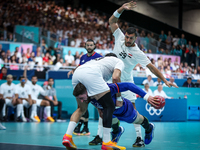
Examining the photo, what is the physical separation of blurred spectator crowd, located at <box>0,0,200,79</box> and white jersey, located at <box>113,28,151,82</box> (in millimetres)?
10119

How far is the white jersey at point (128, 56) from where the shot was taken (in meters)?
6.28

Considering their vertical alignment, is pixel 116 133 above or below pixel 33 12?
below

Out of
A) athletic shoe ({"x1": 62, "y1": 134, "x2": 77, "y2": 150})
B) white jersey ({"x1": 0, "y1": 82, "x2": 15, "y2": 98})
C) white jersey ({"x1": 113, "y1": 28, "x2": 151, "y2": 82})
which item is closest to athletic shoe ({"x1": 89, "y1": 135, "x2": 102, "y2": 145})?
athletic shoe ({"x1": 62, "y1": 134, "x2": 77, "y2": 150})

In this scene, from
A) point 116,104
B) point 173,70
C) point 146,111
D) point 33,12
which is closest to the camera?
point 116,104

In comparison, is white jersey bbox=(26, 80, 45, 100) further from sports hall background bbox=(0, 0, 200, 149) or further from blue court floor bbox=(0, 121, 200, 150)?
blue court floor bbox=(0, 121, 200, 150)

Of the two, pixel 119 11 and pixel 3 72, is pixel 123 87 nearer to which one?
pixel 119 11

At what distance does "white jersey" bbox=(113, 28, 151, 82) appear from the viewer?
6277mm

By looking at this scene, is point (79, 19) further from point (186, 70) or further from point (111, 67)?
point (111, 67)

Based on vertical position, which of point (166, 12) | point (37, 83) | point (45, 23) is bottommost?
point (37, 83)

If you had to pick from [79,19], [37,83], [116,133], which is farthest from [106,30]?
[116,133]

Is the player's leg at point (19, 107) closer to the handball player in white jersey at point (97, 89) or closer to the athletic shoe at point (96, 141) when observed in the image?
the athletic shoe at point (96, 141)

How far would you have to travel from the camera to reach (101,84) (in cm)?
508

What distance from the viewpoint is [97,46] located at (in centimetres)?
2084

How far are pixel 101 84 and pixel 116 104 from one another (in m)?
0.60
